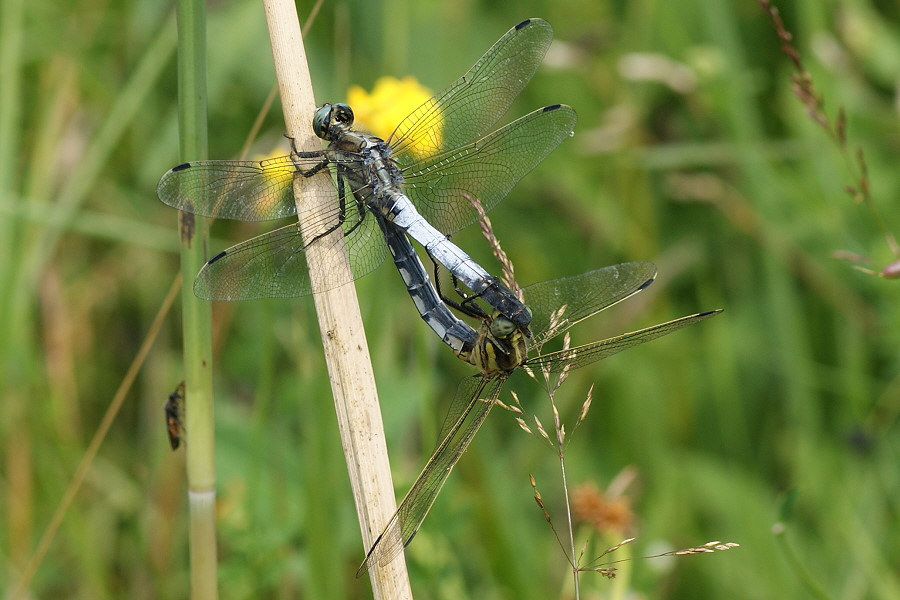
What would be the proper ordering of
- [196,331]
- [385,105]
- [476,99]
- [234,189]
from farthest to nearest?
[385,105]
[476,99]
[234,189]
[196,331]

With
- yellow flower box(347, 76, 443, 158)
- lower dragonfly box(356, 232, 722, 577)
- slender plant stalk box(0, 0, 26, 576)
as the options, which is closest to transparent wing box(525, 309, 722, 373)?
lower dragonfly box(356, 232, 722, 577)

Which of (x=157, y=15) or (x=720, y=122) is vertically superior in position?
(x=157, y=15)

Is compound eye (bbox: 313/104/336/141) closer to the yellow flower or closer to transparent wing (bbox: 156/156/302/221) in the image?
transparent wing (bbox: 156/156/302/221)

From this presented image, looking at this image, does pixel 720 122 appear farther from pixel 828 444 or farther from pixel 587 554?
pixel 587 554

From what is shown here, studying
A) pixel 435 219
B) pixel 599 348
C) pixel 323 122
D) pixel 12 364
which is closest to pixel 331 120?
pixel 323 122

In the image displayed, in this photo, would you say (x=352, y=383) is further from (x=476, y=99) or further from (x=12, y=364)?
(x=12, y=364)

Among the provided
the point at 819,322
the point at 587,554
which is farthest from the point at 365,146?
the point at 819,322

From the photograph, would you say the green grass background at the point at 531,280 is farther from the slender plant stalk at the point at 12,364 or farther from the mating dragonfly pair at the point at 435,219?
the mating dragonfly pair at the point at 435,219
